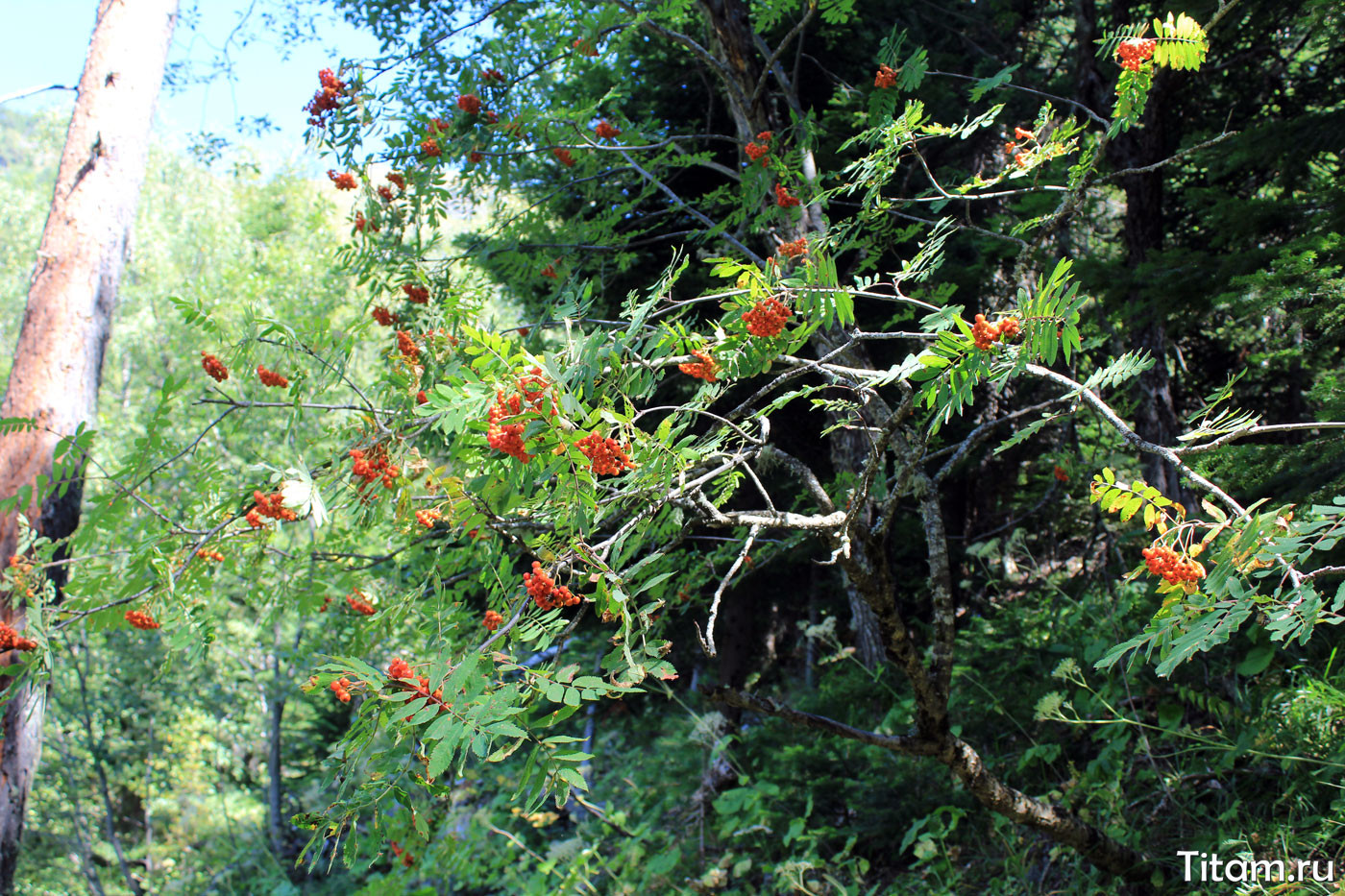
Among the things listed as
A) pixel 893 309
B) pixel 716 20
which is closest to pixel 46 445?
pixel 716 20

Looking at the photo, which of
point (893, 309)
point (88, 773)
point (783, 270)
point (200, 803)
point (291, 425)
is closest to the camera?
point (291, 425)

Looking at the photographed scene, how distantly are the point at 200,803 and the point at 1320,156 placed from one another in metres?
12.6

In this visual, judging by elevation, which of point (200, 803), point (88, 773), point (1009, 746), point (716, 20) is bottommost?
point (200, 803)

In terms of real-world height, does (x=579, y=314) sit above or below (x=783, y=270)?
below

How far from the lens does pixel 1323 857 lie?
252 centimetres

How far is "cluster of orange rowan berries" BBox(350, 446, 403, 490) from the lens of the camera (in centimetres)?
222

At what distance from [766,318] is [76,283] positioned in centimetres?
357

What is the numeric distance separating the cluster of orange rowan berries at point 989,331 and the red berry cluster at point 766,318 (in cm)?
42

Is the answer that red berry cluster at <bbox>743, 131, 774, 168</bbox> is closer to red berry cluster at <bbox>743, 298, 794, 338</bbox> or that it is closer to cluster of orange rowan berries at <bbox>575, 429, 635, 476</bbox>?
red berry cluster at <bbox>743, 298, 794, 338</bbox>

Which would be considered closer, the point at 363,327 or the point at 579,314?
the point at 579,314

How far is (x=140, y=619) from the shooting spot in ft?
7.64

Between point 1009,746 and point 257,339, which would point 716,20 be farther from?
point 1009,746

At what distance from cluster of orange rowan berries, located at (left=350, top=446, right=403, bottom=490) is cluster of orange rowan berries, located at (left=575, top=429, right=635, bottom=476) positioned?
0.91 m
